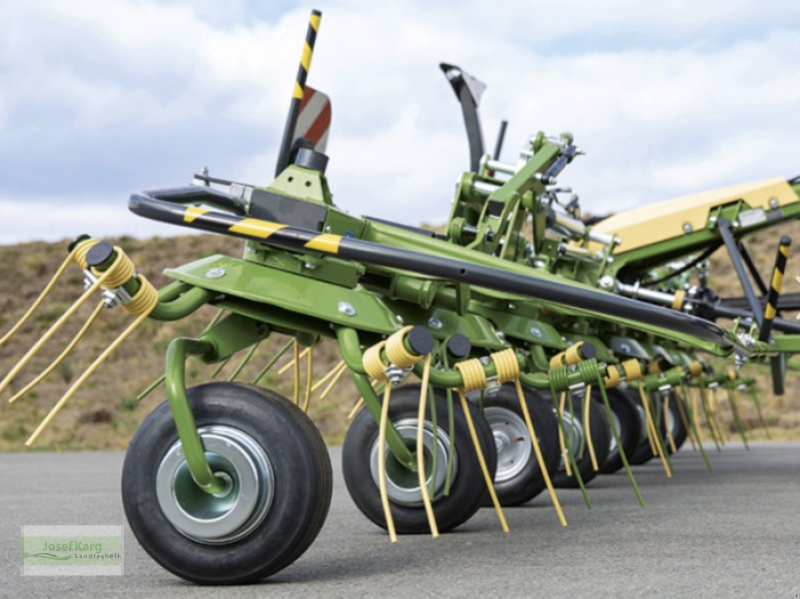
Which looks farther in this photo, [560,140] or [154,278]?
[154,278]

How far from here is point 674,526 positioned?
568 centimetres

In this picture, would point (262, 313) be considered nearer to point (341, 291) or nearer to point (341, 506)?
point (341, 291)

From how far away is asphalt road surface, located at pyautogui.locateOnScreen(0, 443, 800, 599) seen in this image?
148 inches

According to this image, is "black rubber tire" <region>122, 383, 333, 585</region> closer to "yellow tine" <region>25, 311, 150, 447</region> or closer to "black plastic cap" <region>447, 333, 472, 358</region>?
"yellow tine" <region>25, 311, 150, 447</region>

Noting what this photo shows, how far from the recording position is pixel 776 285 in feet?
22.7

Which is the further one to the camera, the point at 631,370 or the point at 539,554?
the point at 631,370

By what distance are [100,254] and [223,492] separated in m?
0.89

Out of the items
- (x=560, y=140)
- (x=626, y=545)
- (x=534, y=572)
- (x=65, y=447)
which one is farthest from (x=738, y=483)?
(x=65, y=447)

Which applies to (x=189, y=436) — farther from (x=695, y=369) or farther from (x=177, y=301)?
(x=695, y=369)

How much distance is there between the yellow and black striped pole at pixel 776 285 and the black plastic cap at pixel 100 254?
12.4 feet

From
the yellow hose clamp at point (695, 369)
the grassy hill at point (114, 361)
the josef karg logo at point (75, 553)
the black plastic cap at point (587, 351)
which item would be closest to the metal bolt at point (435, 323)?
the black plastic cap at point (587, 351)

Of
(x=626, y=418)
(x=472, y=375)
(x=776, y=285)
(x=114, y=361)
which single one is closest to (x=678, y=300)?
(x=626, y=418)

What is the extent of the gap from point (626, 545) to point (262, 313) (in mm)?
1798

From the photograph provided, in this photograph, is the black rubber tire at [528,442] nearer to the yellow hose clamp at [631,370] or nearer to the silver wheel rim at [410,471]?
the yellow hose clamp at [631,370]
